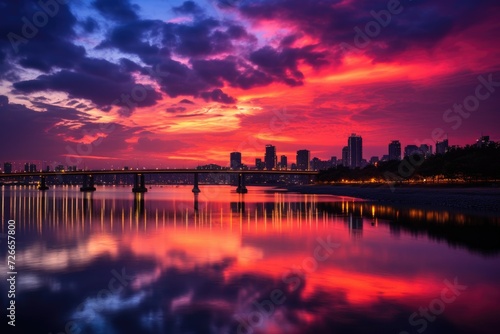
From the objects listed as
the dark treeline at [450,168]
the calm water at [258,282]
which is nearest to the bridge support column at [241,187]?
the dark treeline at [450,168]

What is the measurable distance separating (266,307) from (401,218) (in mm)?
33210

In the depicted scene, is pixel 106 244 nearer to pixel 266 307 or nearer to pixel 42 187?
pixel 266 307

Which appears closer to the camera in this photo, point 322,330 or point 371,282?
point 322,330

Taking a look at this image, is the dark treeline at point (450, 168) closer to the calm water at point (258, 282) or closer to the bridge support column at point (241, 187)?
the bridge support column at point (241, 187)

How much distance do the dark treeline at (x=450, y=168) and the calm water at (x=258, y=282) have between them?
56.0m

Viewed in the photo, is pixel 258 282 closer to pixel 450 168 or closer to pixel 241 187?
pixel 450 168

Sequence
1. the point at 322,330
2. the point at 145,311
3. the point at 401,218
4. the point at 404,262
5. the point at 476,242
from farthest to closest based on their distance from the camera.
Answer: the point at 401,218 < the point at 476,242 < the point at 404,262 < the point at 145,311 < the point at 322,330

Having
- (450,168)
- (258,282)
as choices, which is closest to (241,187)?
(450,168)

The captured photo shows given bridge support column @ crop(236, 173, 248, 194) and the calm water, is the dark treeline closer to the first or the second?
bridge support column @ crop(236, 173, 248, 194)

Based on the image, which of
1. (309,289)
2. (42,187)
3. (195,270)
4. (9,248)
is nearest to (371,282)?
(309,289)

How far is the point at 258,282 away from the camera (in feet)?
54.6

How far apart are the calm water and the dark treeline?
5598cm

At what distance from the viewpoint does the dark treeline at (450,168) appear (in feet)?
268

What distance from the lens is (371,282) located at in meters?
16.5
